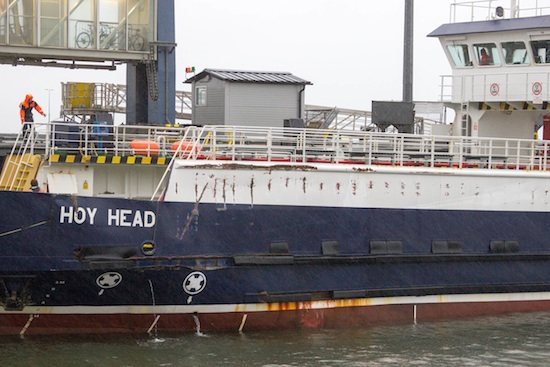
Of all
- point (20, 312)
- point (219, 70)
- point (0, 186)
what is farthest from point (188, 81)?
point (20, 312)

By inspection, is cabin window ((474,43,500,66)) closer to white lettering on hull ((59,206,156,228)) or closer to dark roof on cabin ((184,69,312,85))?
dark roof on cabin ((184,69,312,85))

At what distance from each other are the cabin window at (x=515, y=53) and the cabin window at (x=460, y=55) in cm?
81

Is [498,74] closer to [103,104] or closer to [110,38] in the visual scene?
[110,38]

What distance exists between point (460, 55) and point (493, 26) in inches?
41.8

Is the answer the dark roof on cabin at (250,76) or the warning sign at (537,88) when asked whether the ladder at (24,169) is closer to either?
the dark roof on cabin at (250,76)

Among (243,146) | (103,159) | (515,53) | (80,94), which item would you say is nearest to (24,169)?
(103,159)

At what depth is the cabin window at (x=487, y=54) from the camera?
70.5 ft

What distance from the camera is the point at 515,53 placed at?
2128 cm

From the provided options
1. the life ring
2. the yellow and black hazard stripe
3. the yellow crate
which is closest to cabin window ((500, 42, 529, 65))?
the life ring

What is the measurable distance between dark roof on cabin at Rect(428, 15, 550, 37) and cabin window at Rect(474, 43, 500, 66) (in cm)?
37

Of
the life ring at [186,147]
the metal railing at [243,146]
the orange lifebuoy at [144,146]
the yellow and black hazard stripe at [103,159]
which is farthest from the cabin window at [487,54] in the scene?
the yellow and black hazard stripe at [103,159]

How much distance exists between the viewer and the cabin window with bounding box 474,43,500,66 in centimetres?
2148

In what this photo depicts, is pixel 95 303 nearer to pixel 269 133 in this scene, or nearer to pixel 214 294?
pixel 214 294

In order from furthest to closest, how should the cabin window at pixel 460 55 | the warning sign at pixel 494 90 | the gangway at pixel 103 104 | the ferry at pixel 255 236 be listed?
the gangway at pixel 103 104
the cabin window at pixel 460 55
the warning sign at pixel 494 90
the ferry at pixel 255 236
